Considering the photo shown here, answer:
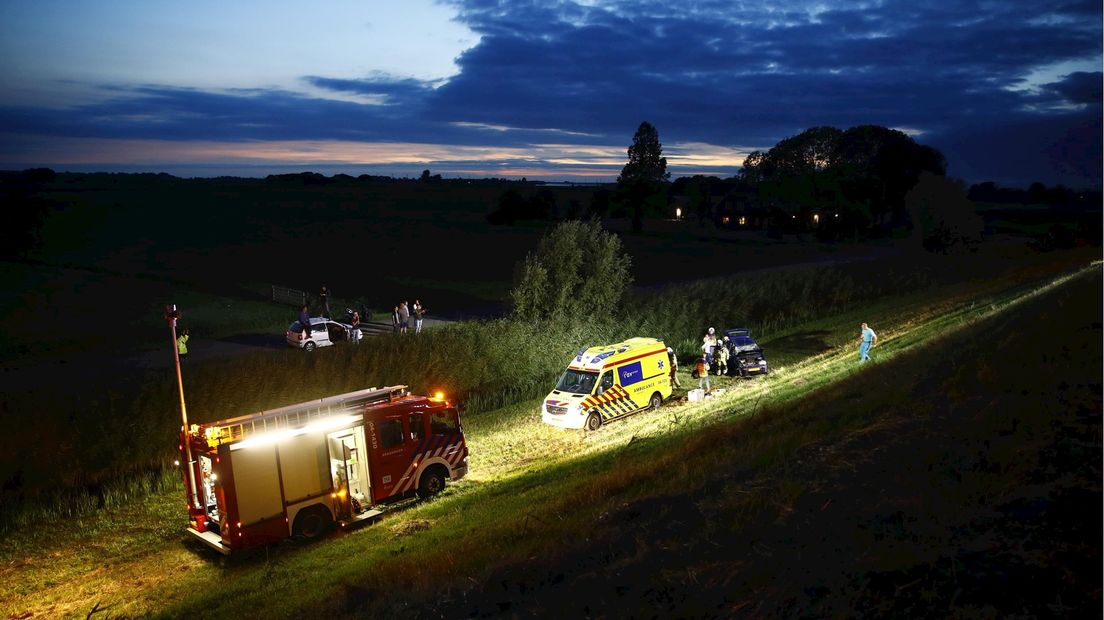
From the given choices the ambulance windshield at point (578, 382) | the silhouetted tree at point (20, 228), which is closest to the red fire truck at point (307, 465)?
the ambulance windshield at point (578, 382)

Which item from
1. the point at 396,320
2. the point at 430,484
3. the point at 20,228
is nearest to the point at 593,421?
the point at 430,484

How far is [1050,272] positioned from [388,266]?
176 feet

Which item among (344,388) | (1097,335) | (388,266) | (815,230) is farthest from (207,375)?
(815,230)

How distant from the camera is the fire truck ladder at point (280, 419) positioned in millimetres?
14812

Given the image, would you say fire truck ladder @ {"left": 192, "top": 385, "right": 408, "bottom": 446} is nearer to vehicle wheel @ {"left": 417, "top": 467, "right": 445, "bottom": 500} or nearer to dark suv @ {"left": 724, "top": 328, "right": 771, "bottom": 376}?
vehicle wheel @ {"left": 417, "top": 467, "right": 445, "bottom": 500}

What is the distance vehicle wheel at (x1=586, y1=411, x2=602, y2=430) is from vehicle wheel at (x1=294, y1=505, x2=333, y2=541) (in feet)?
29.7

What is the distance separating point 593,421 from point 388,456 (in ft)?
25.6

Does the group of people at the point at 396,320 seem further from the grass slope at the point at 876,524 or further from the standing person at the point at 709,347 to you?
the grass slope at the point at 876,524

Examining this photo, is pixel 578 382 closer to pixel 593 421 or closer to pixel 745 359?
pixel 593 421

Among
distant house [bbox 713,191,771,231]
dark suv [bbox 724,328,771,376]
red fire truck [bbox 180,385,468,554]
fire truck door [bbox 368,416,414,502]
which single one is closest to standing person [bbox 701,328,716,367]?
dark suv [bbox 724,328,771,376]

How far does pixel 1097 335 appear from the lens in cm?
1249

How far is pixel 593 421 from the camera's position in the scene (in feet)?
76.2

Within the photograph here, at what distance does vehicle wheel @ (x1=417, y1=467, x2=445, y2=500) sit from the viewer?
18.0m

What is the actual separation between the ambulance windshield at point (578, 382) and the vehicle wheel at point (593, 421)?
732 mm
